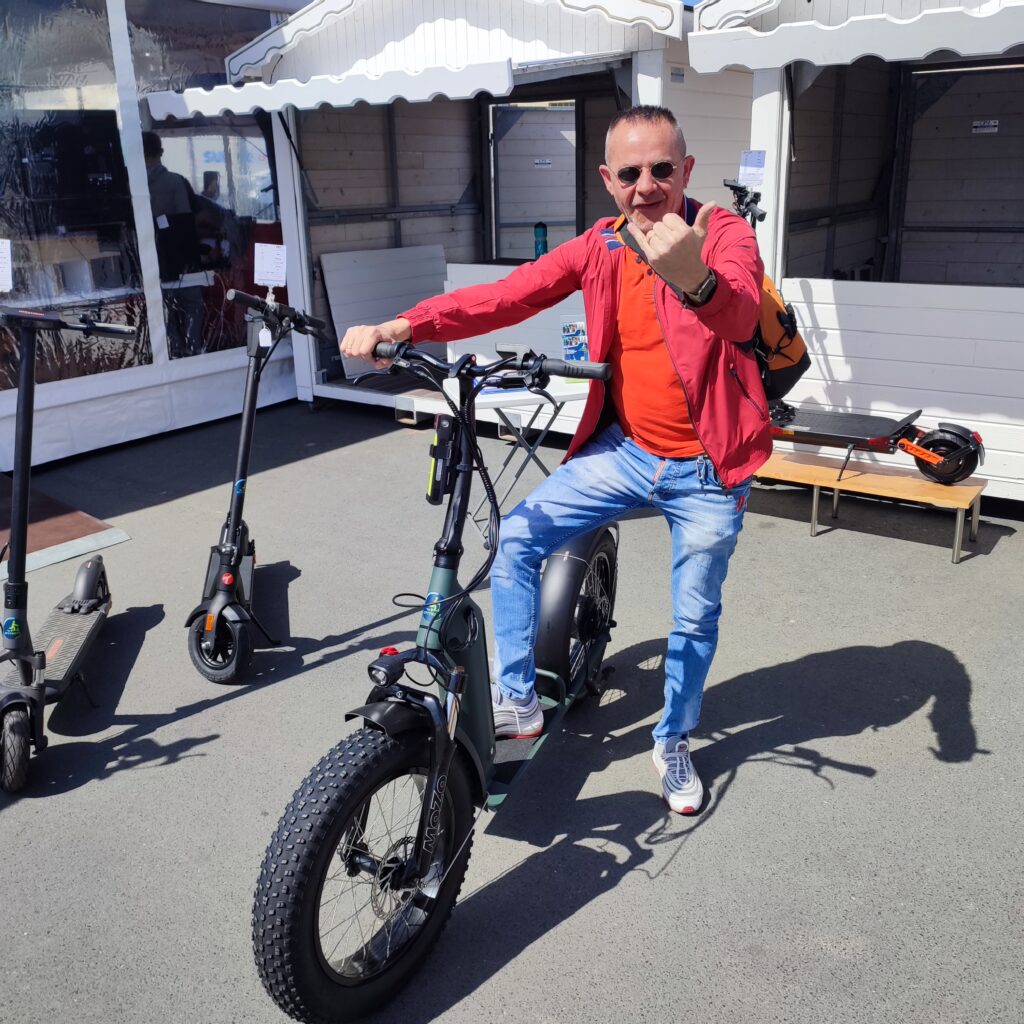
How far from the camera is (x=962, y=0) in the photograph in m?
4.90

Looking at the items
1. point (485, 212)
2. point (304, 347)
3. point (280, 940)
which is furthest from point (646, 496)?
point (485, 212)

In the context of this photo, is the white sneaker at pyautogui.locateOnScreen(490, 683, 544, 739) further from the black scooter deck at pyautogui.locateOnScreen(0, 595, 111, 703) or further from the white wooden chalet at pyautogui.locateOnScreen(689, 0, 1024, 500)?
the white wooden chalet at pyautogui.locateOnScreen(689, 0, 1024, 500)

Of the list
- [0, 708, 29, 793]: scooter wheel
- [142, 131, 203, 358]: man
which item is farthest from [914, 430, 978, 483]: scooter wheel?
[142, 131, 203, 358]: man

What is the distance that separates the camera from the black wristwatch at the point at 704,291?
188 centimetres

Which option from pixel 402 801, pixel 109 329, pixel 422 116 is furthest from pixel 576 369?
pixel 422 116

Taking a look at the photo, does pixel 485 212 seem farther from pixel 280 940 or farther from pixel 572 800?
pixel 280 940

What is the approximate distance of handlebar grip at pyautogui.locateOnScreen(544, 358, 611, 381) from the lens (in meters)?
2.03

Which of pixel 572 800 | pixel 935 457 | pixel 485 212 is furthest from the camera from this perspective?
pixel 485 212

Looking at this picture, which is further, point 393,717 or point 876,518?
point 876,518

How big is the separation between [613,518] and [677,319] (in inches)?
23.4

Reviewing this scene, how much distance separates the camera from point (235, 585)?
370 cm

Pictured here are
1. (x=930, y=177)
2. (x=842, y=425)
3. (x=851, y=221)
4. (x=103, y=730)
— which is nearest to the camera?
(x=103, y=730)

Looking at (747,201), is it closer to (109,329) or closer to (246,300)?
(246,300)

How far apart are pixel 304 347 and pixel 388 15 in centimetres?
250
